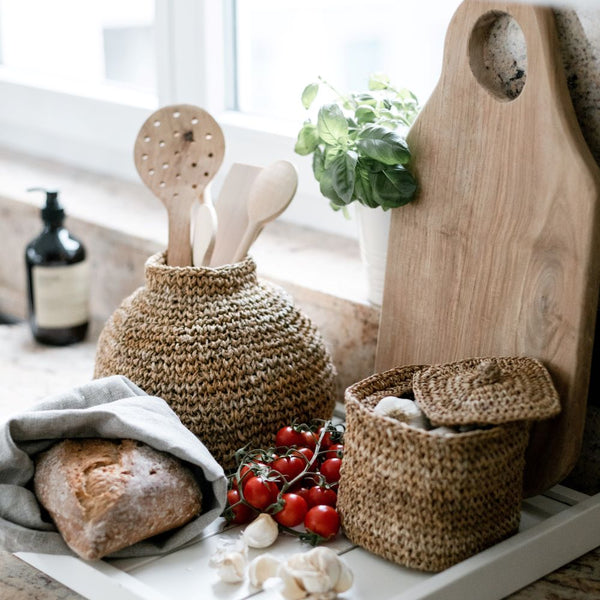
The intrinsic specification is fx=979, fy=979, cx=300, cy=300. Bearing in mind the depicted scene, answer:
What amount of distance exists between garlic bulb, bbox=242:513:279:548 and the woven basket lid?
17 centimetres

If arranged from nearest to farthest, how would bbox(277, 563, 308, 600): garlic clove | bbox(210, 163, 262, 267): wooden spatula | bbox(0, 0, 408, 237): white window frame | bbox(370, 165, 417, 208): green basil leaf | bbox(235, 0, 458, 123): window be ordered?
bbox(277, 563, 308, 600): garlic clove, bbox(370, 165, 417, 208): green basil leaf, bbox(210, 163, 262, 267): wooden spatula, bbox(235, 0, 458, 123): window, bbox(0, 0, 408, 237): white window frame

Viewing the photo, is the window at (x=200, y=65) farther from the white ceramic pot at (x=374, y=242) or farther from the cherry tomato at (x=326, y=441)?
the cherry tomato at (x=326, y=441)

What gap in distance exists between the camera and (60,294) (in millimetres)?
1386

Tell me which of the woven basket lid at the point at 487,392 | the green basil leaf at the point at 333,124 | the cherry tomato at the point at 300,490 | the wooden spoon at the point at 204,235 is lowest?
the cherry tomato at the point at 300,490

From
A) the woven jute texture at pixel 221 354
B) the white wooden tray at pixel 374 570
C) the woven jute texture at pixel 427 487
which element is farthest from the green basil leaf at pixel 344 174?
the white wooden tray at pixel 374 570

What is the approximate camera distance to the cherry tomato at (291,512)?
33.5 inches

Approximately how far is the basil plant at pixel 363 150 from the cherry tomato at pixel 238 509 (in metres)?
0.30

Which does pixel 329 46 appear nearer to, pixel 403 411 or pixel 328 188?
pixel 328 188

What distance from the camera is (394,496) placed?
2.58 ft

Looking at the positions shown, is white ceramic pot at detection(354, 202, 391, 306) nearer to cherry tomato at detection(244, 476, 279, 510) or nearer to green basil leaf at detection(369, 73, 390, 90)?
green basil leaf at detection(369, 73, 390, 90)

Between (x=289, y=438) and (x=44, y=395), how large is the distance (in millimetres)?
419

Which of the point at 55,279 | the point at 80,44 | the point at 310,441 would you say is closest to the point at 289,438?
the point at 310,441

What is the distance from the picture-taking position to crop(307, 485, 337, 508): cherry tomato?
2.87 ft

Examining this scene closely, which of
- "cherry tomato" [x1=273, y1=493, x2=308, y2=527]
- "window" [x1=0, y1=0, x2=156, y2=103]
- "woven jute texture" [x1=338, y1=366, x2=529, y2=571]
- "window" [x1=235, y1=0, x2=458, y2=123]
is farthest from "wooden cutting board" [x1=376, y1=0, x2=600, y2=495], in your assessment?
"window" [x1=0, y1=0, x2=156, y2=103]
